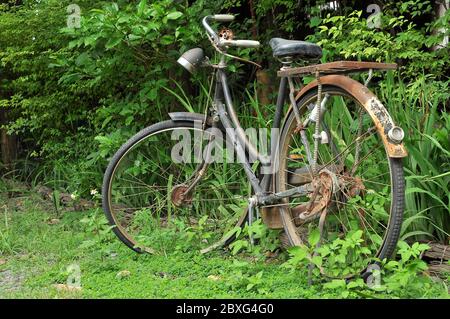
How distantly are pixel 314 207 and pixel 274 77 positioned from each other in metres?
2.07

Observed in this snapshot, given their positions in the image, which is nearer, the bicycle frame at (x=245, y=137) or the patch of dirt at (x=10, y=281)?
the patch of dirt at (x=10, y=281)

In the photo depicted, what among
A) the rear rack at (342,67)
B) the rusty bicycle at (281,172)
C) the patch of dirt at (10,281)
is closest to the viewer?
the rear rack at (342,67)

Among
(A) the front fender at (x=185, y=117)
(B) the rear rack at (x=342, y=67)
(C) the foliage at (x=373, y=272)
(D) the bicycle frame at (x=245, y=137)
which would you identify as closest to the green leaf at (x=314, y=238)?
(C) the foliage at (x=373, y=272)

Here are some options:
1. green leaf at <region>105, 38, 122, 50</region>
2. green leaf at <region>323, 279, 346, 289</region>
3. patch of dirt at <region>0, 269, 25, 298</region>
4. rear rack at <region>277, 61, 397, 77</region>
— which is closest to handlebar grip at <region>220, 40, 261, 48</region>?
rear rack at <region>277, 61, 397, 77</region>

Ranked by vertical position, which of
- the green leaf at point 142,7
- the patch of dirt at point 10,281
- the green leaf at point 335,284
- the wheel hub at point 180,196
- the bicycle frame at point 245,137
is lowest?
the patch of dirt at point 10,281

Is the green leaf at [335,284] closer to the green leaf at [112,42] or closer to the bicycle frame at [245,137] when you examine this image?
the bicycle frame at [245,137]

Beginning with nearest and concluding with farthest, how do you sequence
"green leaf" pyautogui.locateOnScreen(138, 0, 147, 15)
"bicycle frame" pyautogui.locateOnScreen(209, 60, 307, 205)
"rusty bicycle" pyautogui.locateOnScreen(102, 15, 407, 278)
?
1. "rusty bicycle" pyautogui.locateOnScreen(102, 15, 407, 278)
2. "bicycle frame" pyautogui.locateOnScreen(209, 60, 307, 205)
3. "green leaf" pyautogui.locateOnScreen(138, 0, 147, 15)

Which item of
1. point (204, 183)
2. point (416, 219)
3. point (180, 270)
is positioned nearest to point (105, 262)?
point (180, 270)

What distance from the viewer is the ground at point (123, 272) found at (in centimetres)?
263

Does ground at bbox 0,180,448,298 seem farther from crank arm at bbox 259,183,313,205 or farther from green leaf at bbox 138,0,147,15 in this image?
green leaf at bbox 138,0,147,15

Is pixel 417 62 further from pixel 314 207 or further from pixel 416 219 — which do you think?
pixel 314 207

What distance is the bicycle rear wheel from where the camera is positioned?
3.24m

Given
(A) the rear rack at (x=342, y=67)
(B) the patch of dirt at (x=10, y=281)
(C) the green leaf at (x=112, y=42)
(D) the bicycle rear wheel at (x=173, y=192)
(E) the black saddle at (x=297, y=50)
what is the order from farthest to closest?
(C) the green leaf at (x=112, y=42)
(D) the bicycle rear wheel at (x=173, y=192)
(B) the patch of dirt at (x=10, y=281)
(E) the black saddle at (x=297, y=50)
(A) the rear rack at (x=342, y=67)

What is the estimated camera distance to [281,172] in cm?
300
